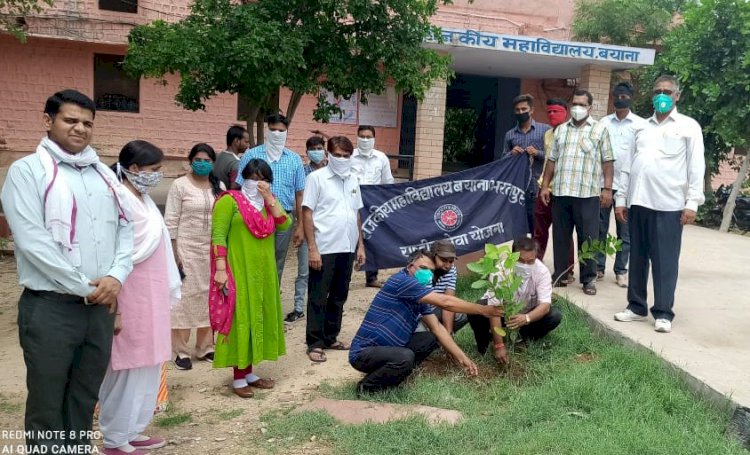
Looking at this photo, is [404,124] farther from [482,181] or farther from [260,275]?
[260,275]

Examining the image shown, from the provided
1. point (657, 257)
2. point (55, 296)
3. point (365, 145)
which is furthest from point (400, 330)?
point (365, 145)

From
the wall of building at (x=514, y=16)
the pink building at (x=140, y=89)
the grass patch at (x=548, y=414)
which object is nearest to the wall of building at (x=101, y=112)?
the pink building at (x=140, y=89)

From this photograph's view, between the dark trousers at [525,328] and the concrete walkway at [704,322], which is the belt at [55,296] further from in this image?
the concrete walkway at [704,322]

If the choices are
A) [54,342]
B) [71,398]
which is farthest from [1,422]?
[54,342]

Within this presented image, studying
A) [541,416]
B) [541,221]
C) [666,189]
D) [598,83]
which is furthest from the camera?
[598,83]

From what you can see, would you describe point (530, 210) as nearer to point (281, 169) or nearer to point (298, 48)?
point (281, 169)

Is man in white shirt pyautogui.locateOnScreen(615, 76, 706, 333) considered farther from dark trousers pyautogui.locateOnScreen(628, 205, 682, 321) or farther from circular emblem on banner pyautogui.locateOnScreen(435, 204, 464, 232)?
circular emblem on banner pyautogui.locateOnScreen(435, 204, 464, 232)

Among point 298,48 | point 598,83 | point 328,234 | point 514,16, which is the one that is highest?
point 514,16

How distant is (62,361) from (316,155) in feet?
11.9

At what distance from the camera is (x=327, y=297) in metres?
5.14

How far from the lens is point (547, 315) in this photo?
4.57 meters

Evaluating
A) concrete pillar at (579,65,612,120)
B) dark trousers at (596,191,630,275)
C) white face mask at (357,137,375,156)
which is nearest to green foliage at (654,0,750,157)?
concrete pillar at (579,65,612,120)

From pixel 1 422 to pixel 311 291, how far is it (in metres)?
2.19

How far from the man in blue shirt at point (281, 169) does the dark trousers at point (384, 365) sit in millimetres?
1509
